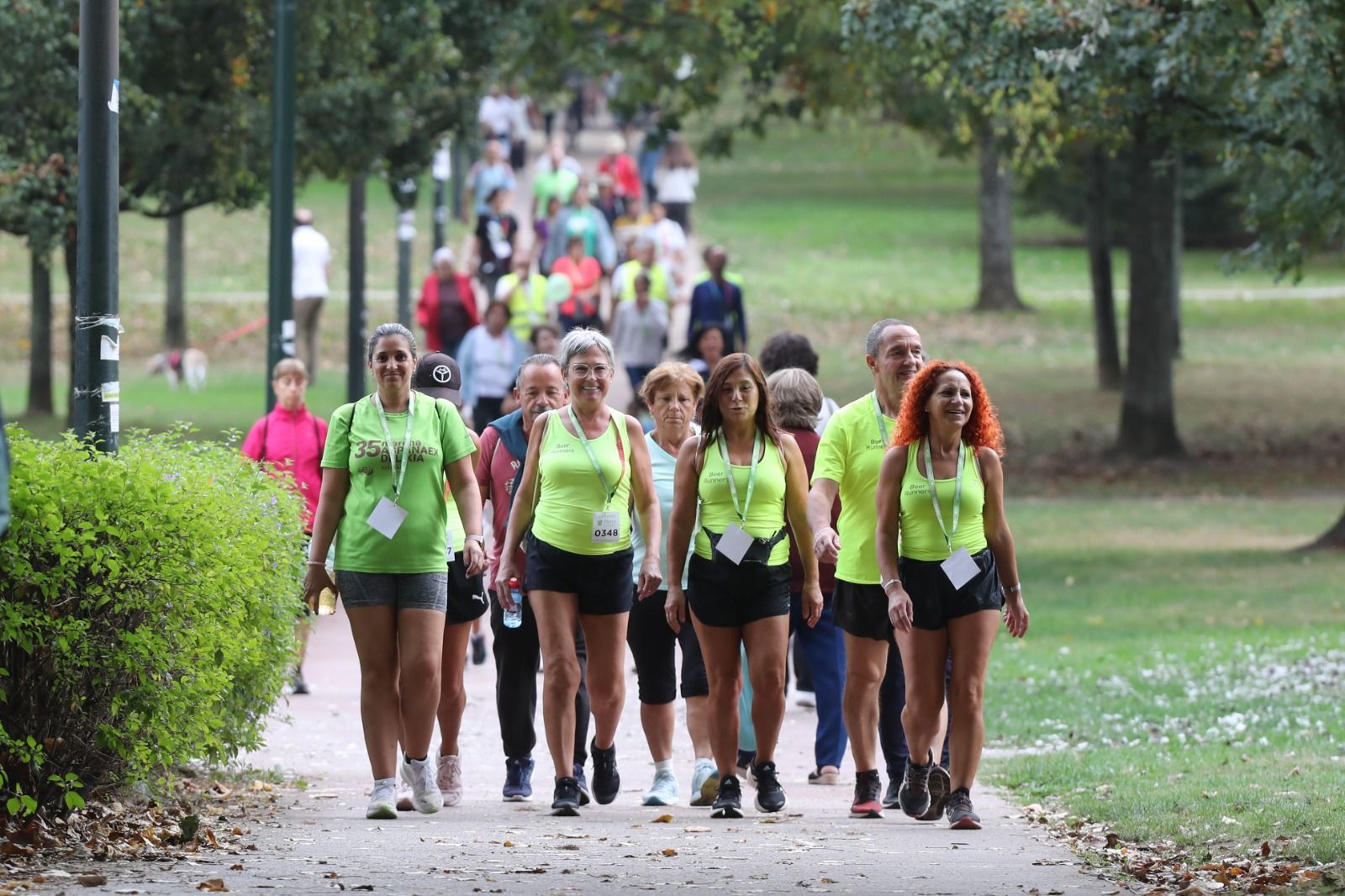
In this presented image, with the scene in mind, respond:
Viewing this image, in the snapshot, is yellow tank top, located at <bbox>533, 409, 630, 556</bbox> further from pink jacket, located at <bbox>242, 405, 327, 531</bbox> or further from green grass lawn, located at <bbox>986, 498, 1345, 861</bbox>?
pink jacket, located at <bbox>242, 405, 327, 531</bbox>

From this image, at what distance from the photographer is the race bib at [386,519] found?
827cm

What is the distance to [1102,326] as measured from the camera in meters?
31.6

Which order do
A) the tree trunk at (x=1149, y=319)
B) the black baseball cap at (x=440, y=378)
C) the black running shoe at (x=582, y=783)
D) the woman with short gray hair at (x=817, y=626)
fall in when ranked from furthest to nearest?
the tree trunk at (x=1149, y=319), the woman with short gray hair at (x=817, y=626), the black baseball cap at (x=440, y=378), the black running shoe at (x=582, y=783)

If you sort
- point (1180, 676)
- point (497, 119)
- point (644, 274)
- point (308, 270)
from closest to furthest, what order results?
point (1180, 676) < point (644, 274) < point (308, 270) < point (497, 119)

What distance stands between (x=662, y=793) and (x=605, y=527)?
3.97 feet

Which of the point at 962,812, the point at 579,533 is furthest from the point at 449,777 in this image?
the point at 962,812

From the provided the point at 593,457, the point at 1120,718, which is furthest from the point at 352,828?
the point at 1120,718

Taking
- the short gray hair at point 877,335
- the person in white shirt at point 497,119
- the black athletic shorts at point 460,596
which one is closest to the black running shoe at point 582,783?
the black athletic shorts at point 460,596

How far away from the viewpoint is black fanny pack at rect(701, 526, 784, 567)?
8.62 m

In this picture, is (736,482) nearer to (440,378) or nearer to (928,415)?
(928,415)

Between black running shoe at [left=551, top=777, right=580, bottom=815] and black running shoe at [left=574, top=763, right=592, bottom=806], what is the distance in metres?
0.09

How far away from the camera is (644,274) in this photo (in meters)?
22.5

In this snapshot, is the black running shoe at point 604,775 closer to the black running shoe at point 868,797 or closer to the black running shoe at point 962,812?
the black running shoe at point 868,797

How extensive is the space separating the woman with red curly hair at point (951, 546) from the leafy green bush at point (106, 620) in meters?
2.43
